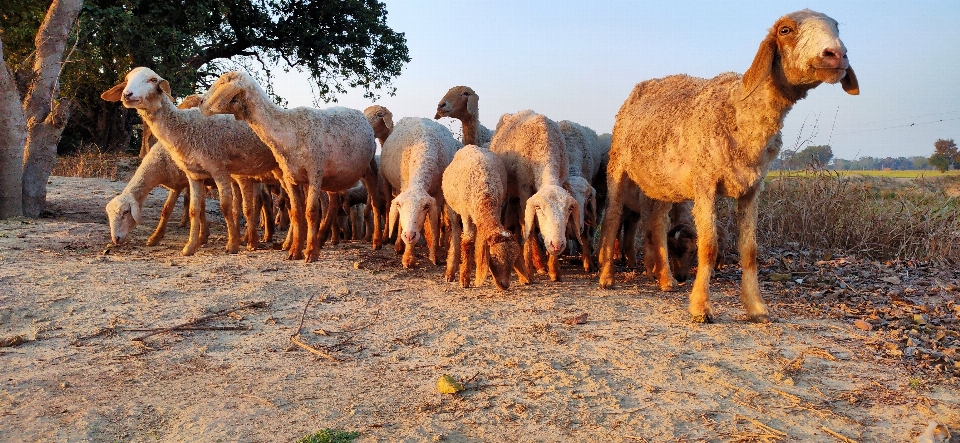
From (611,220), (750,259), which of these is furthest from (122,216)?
(750,259)

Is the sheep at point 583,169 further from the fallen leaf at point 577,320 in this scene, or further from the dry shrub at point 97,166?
the dry shrub at point 97,166

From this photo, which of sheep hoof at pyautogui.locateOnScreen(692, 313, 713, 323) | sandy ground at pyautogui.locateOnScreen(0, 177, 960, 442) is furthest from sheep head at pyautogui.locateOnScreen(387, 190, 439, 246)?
sheep hoof at pyautogui.locateOnScreen(692, 313, 713, 323)

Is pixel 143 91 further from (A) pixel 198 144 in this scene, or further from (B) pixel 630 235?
(B) pixel 630 235

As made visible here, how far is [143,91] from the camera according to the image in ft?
27.3

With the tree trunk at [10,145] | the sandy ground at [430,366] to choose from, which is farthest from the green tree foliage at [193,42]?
the sandy ground at [430,366]

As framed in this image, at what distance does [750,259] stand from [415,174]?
383 cm

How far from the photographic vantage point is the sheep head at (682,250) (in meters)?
7.46

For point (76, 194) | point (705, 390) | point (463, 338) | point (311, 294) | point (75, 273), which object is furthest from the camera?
point (76, 194)

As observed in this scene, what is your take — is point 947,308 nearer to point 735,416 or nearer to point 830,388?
point 830,388

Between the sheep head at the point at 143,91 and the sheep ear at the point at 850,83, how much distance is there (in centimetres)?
766

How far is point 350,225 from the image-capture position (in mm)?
11781

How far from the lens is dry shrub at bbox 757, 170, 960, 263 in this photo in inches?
311

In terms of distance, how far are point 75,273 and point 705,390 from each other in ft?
19.9

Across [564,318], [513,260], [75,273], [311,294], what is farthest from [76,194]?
[564,318]
